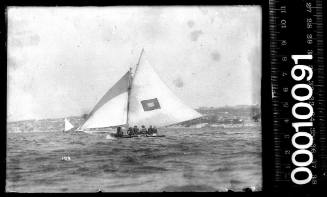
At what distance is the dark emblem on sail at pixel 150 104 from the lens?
10.3ft

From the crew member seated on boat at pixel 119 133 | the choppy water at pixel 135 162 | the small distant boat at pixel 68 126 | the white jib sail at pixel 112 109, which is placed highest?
the white jib sail at pixel 112 109

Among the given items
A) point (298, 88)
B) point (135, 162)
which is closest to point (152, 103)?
point (135, 162)

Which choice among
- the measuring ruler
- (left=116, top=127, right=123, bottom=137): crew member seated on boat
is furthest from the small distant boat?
the measuring ruler

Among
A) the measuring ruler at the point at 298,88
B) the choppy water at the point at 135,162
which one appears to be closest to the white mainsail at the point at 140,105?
the choppy water at the point at 135,162

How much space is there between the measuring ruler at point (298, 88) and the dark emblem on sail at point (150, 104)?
0.77 metres

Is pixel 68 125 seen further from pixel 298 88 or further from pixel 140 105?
pixel 298 88

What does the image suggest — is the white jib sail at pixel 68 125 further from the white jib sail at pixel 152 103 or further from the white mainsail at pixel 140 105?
the white jib sail at pixel 152 103

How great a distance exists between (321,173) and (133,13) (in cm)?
159

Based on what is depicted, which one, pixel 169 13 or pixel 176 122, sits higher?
pixel 169 13
